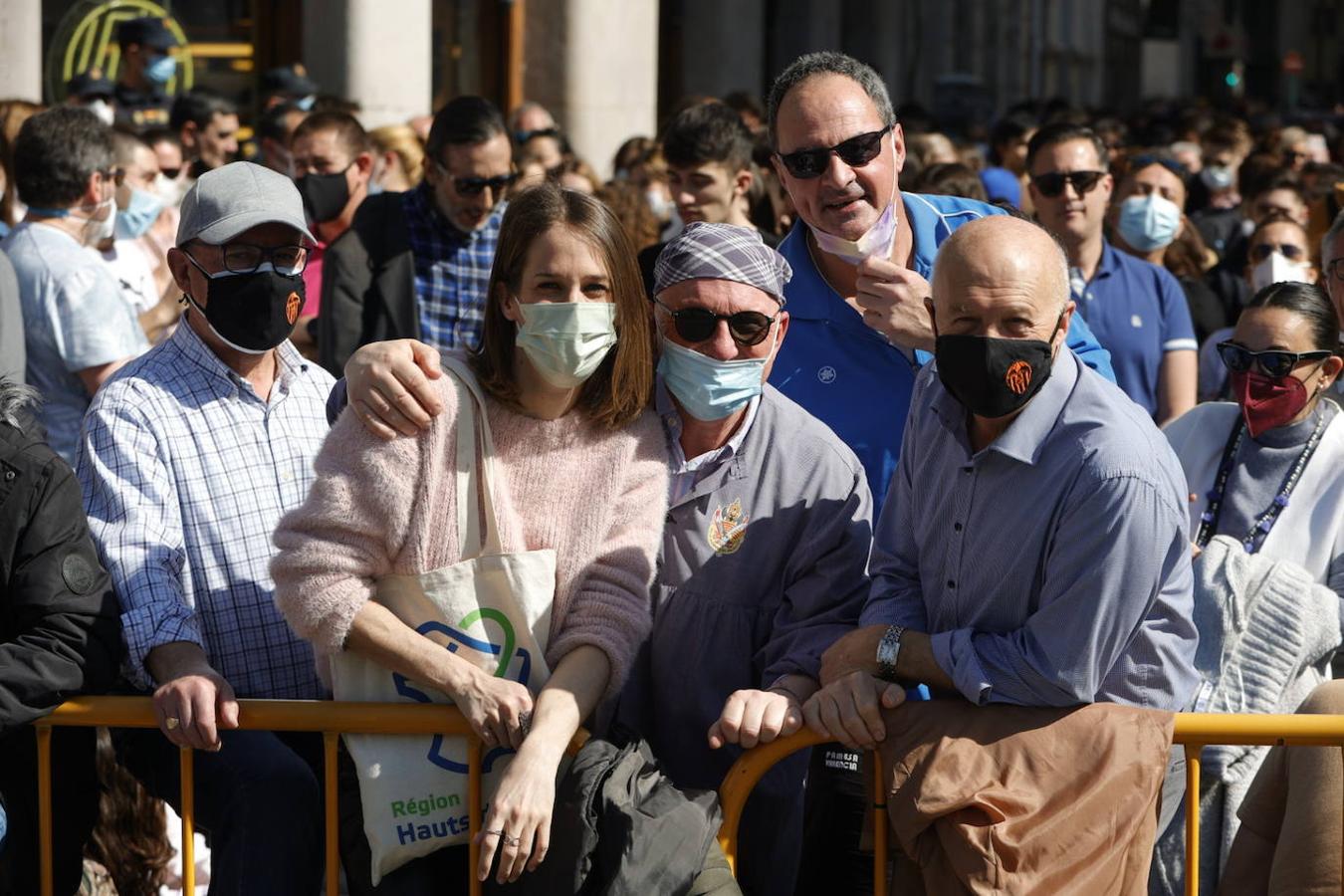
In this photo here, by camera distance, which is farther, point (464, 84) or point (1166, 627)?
point (464, 84)

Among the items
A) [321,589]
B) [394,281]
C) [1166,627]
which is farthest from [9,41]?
[1166,627]

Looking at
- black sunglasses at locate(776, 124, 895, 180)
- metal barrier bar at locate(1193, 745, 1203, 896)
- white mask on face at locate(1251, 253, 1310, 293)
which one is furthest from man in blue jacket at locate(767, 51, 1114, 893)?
white mask on face at locate(1251, 253, 1310, 293)

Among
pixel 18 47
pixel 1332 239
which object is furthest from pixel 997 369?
pixel 18 47

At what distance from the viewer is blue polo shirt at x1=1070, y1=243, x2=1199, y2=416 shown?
21.1 feet

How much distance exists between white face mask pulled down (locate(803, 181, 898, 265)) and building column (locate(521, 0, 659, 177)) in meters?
9.66

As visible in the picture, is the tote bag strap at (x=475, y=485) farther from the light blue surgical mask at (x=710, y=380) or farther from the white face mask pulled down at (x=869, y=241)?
the white face mask pulled down at (x=869, y=241)

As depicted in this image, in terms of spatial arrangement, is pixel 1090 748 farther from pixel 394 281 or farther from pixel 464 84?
pixel 464 84

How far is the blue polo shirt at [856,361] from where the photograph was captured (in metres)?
4.25

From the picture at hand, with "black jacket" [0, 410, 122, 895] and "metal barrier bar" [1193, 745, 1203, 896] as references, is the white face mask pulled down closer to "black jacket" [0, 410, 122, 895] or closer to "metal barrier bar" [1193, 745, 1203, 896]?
"metal barrier bar" [1193, 745, 1203, 896]

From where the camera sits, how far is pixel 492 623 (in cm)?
359

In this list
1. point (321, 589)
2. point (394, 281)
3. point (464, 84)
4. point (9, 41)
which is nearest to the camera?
point (321, 589)

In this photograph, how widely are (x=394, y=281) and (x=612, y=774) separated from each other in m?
3.29

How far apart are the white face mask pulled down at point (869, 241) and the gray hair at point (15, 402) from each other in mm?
1838

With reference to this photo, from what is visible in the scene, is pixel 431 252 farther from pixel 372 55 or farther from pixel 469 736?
pixel 372 55
